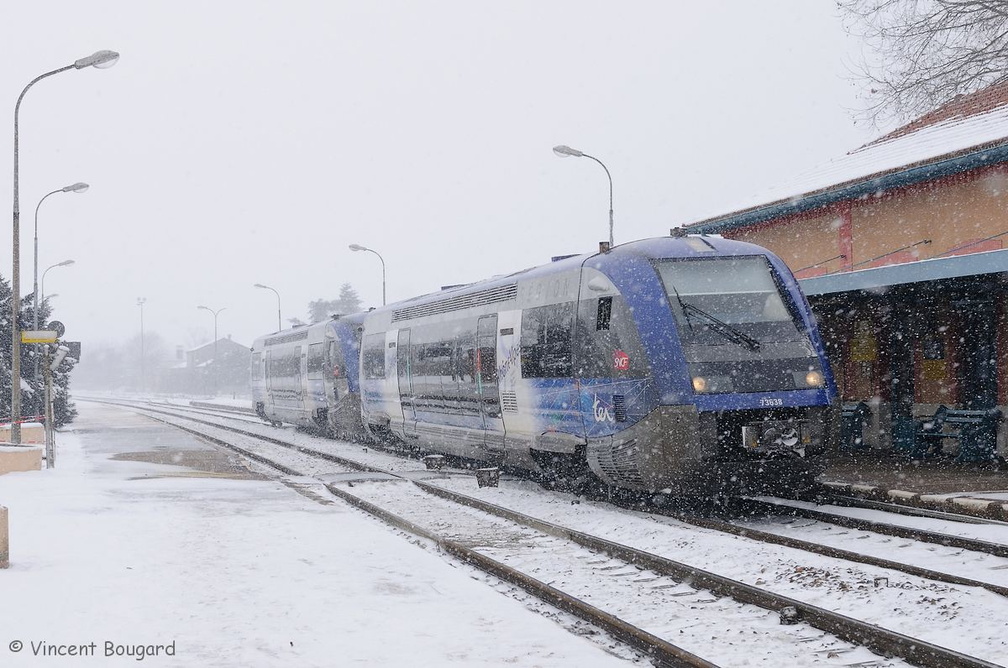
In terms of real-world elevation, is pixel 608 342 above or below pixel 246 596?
above

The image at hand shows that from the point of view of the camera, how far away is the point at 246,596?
7484 mm

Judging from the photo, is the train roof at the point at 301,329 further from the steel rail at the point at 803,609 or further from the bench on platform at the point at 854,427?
the steel rail at the point at 803,609

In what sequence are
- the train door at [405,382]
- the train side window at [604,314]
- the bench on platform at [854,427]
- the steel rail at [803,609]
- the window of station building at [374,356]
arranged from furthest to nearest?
the window of station building at [374,356], the train door at [405,382], the bench on platform at [854,427], the train side window at [604,314], the steel rail at [803,609]

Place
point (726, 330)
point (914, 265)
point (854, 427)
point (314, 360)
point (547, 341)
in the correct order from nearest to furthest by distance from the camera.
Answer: point (726, 330)
point (547, 341)
point (914, 265)
point (854, 427)
point (314, 360)

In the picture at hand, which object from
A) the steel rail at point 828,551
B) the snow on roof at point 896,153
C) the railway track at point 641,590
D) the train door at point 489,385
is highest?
the snow on roof at point 896,153

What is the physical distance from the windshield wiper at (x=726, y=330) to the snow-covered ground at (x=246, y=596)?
152 inches

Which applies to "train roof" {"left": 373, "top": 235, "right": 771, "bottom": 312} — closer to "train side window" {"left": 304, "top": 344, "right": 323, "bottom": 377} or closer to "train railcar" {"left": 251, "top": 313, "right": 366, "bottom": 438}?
"train railcar" {"left": 251, "top": 313, "right": 366, "bottom": 438}

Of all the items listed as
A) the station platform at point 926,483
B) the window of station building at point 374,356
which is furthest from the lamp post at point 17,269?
the station platform at point 926,483

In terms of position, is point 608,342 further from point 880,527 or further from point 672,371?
point 880,527

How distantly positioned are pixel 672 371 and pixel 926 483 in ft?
15.0

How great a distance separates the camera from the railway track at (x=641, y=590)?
19.5 ft

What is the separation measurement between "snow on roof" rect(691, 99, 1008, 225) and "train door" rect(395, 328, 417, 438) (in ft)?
32.1

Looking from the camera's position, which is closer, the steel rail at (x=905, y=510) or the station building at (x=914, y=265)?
the steel rail at (x=905, y=510)

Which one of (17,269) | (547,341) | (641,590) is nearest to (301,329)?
(17,269)
